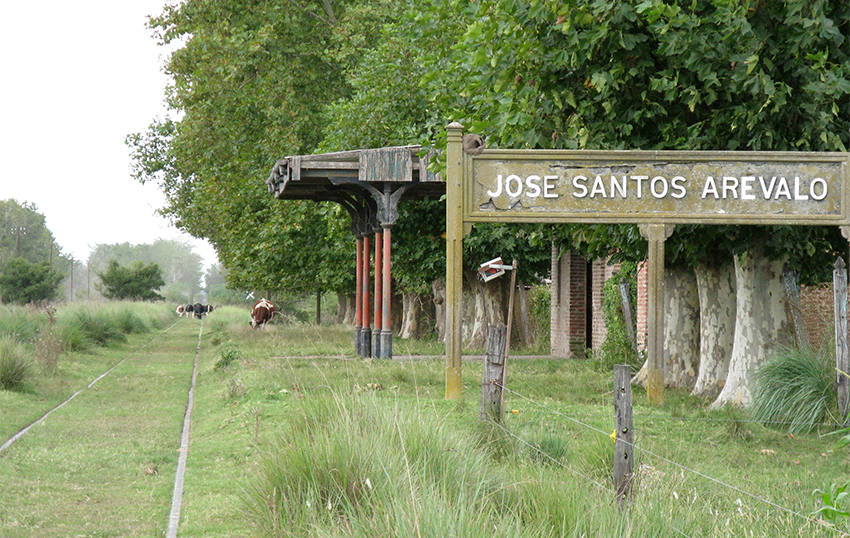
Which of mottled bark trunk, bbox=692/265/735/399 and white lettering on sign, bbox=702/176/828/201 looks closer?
white lettering on sign, bbox=702/176/828/201

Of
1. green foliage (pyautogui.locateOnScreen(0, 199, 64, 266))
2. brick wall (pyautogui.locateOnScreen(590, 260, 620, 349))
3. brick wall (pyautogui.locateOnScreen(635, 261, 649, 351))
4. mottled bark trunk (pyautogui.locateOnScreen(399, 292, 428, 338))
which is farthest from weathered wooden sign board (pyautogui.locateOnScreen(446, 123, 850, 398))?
green foliage (pyautogui.locateOnScreen(0, 199, 64, 266))

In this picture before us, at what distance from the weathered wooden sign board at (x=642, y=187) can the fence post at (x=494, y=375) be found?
1637 mm

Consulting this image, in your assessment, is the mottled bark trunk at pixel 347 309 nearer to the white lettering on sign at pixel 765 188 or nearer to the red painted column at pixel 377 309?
the red painted column at pixel 377 309

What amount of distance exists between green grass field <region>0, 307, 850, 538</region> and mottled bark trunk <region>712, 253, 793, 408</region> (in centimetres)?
64

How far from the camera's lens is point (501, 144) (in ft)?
39.5

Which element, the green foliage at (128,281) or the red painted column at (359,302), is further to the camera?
the green foliage at (128,281)

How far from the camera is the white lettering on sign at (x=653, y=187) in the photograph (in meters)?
9.02

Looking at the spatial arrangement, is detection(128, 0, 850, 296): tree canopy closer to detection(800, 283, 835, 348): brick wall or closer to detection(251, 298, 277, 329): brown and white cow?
detection(800, 283, 835, 348): brick wall

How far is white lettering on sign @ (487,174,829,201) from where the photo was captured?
29.6ft

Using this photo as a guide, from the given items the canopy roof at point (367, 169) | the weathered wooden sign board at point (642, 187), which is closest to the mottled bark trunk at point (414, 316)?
the canopy roof at point (367, 169)

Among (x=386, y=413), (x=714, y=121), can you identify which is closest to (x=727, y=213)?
(x=714, y=121)

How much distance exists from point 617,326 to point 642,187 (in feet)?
33.0

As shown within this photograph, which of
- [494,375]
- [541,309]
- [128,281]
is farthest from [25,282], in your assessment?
[494,375]

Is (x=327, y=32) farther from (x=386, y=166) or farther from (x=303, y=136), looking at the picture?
(x=386, y=166)
